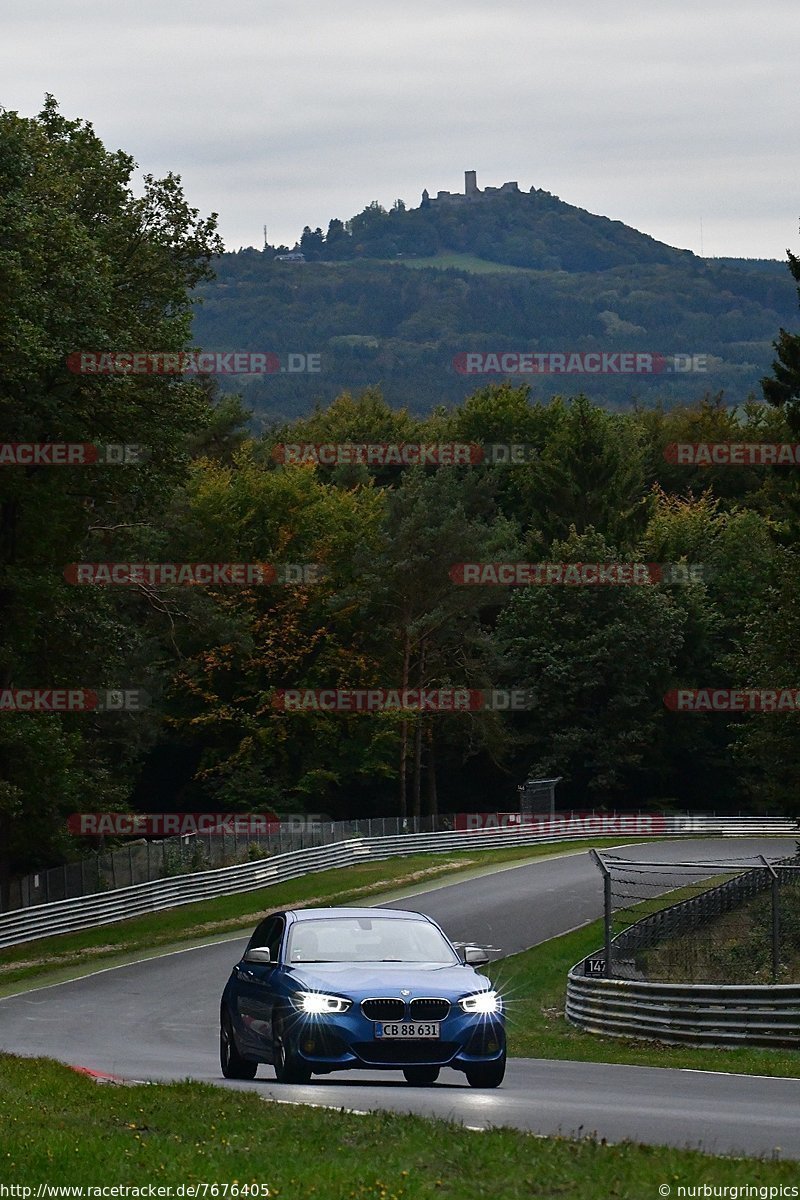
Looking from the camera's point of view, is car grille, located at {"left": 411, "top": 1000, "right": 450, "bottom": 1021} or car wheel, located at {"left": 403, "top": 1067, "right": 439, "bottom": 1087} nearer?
car grille, located at {"left": 411, "top": 1000, "right": 450, "bottom": 1021}

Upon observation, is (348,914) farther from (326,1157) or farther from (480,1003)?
(326,1157)

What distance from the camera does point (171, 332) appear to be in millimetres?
40438

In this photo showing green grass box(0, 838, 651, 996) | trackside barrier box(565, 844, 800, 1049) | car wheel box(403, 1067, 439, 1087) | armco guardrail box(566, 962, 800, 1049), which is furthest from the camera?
green grass box(0, 838, 651, 996)

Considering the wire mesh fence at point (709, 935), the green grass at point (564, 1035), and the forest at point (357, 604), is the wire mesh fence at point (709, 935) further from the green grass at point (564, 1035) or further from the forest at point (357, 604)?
the forest at point (357, 604)

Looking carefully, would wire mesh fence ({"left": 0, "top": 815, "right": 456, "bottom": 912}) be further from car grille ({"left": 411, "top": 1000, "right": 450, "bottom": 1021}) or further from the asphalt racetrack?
car grille ({"left": 411, "top": 1000, "right": 450, "bottom": 1021})

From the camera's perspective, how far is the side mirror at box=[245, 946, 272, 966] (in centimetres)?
1473

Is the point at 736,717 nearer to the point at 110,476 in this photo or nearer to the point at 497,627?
the point at 497,627

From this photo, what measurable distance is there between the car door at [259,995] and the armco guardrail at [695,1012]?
7.03 metres

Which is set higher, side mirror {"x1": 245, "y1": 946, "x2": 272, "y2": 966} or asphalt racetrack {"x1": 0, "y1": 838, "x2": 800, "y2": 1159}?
side mirror {"x1": 245, "y1": 946, "x2": 272, "y2": 966}

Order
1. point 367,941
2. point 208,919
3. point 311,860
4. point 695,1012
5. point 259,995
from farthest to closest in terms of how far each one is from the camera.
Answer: point 311,860 < point 208,919 < point 695,1012 < point 367,941 < point 259,995

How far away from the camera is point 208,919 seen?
43500mm

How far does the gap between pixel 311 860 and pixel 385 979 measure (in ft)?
134

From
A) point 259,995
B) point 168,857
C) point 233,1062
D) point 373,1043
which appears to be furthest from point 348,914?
point 168,857

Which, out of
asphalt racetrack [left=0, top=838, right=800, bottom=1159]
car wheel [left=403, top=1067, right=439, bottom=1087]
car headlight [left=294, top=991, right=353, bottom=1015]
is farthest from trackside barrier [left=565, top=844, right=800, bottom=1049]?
car headlight [left=294, top=991, right=353, bottom=1015]
